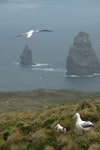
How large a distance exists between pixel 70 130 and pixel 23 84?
168m

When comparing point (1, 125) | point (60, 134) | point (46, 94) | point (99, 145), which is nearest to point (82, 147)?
point (99, 145)

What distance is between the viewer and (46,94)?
118 m

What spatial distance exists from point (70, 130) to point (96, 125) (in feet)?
3.99

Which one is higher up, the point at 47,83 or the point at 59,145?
the point at 59,145

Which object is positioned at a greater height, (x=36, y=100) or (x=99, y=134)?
(x=99, y=134)

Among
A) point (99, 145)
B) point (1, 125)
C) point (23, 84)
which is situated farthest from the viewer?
point (23, 84)

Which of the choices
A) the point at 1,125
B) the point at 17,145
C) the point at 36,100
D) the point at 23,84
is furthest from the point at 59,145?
the point at 23,84

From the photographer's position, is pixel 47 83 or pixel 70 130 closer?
pixel 70 130

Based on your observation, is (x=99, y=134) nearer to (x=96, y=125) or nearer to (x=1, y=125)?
(x=96, y=125)

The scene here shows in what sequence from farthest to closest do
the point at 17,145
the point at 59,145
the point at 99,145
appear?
the point at 17,145 < the point at 59,145 < the point at 99,145

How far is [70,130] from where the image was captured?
57.1 feet

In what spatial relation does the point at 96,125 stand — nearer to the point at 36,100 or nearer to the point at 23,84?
the point at 36,100

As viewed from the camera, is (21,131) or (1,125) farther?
(1,125)

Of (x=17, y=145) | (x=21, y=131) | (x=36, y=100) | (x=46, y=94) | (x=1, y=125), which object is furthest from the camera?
(x=46, y=94)
